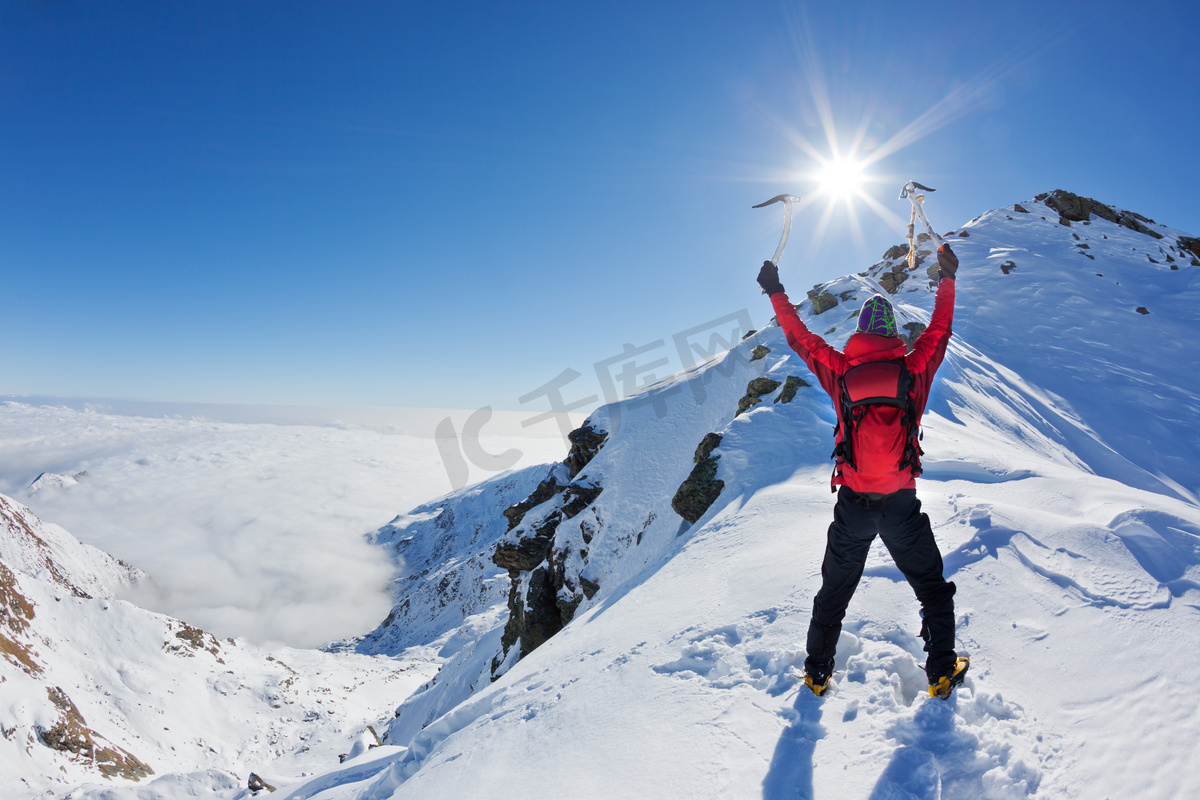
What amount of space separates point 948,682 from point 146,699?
312ft

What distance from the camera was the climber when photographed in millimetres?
3611

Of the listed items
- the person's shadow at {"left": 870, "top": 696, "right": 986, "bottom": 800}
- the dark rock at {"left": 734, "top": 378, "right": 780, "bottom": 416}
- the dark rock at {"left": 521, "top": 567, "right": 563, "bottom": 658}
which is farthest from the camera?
the dark rock at {"left": 521, "top": 567, "right": 563, "bottom": 658}

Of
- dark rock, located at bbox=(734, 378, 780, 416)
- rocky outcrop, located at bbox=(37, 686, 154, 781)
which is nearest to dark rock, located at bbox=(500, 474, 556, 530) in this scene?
dark rock, located at bbox=(734, 378, 780, 416)

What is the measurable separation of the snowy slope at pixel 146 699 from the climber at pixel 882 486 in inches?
1926

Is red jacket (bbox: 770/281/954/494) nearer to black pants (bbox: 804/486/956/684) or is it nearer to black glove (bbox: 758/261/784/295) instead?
black pants (bbox: 804/486/956/684)

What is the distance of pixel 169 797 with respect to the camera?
28625 mm

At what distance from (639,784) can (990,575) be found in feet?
14.3

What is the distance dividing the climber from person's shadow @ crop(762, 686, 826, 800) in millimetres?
180

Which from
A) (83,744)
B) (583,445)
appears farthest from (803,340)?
(83,744)

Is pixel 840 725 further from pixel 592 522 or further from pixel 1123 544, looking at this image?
pixel 592 522

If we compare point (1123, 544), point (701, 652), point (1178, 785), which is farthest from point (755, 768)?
point (1123, 544)

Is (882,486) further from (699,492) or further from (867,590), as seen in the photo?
(699,492)

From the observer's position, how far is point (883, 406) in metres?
3.70

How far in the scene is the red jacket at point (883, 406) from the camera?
362 centimetres
